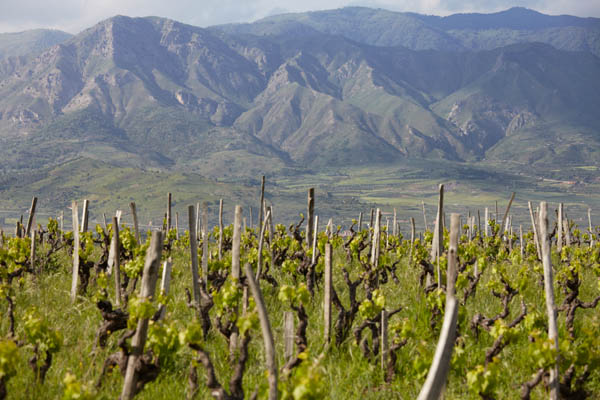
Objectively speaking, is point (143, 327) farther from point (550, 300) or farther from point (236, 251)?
point (550, 300)

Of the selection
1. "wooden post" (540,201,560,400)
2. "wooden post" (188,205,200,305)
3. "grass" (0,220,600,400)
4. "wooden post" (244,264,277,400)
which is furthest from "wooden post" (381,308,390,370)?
"wooden post" (188,205,200,305)

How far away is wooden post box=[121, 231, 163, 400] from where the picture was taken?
15.1 feet

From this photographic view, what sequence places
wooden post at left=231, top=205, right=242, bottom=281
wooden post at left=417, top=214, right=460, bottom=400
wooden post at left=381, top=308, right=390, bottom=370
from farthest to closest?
wooden post at left=231, top=205, right=242, bottom=281 → wooden post at left=381, top=308, right=390, bottom=370 → wooden post at left=417, top=214, right=460, bottom=400

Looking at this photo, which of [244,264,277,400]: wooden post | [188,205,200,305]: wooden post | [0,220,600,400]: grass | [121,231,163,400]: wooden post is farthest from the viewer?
[188,205,200,305]: wooden post

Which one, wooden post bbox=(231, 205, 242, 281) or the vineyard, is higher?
wooden post bbox=(231, 205, 242, 281)

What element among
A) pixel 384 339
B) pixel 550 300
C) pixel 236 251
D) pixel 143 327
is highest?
pixel 236 251

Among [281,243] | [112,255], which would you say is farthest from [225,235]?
[112,255]

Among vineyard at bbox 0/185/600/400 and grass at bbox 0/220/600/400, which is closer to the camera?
vineyard at bbox 0/185/600/400

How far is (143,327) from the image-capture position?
4.65m

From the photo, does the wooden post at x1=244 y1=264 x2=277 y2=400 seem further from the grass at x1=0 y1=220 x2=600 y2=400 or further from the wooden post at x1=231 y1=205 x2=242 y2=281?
the wooden post at x1=231 y1=205 x2=242 y2=281

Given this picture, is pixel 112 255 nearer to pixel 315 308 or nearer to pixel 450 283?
pixel 315 308

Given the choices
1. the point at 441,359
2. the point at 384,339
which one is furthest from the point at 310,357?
the point at 441,359

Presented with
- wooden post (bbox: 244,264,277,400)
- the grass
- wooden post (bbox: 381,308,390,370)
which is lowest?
the grass

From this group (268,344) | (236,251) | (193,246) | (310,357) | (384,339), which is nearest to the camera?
(268,344)
